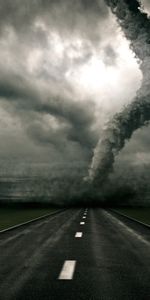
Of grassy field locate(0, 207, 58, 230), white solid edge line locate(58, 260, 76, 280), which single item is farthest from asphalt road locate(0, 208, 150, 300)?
grassy field locate(0, 207, 58, 230)

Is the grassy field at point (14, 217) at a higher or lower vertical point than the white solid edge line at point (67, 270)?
higher

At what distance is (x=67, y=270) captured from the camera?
9.32m

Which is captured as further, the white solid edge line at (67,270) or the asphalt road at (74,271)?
the white solid edge line at (67,270)

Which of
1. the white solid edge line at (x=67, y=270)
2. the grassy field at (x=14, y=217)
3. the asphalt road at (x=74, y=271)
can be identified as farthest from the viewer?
the grassy field at (x=14, y=217)

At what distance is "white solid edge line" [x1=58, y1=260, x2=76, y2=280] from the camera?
8.44 m

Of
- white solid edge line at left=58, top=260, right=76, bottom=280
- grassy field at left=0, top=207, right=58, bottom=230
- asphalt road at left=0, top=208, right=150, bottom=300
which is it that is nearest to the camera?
asphalt road at left=0, top=208, right=150, bottom=300

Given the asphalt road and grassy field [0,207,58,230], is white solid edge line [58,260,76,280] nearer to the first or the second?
the asphalt road

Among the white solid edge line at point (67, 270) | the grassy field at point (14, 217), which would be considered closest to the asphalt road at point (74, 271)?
the white solid edge line at point (67, 270)

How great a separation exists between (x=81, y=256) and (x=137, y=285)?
14.0ft

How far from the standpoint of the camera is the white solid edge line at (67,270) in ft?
27.7

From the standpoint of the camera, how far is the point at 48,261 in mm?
10766

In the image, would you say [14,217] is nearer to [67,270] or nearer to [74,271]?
[67,270]

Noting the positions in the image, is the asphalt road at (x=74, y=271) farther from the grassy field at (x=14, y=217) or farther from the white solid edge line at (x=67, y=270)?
the grassy field at (x=14, y=217)

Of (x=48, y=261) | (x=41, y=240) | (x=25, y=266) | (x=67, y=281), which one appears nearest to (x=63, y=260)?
(x=48, y=261)
